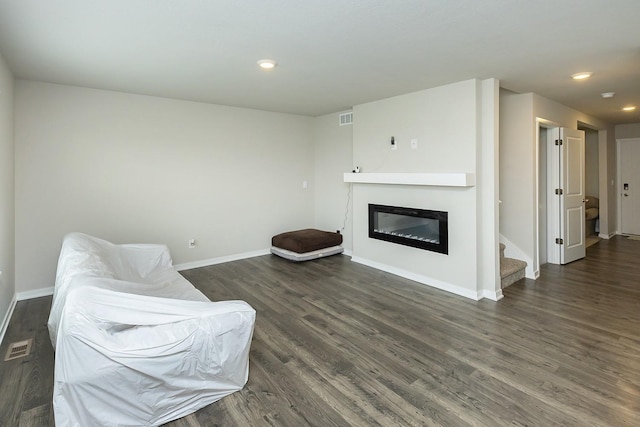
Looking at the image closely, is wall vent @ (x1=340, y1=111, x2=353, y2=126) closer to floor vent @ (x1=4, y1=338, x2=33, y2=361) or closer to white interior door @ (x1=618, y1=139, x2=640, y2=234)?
floor vent @ (x1=4, y1=338, x2=33, y2=361)

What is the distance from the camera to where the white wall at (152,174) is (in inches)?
153

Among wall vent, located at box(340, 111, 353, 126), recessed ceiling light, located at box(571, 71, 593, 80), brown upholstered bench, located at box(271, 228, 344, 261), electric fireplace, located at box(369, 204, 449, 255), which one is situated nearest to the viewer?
recessed ceiling light, located at box(571, 71, 593, 80)

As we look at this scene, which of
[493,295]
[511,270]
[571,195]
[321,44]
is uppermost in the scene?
[321,44]

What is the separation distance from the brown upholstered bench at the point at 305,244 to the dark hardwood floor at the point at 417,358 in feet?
3.16

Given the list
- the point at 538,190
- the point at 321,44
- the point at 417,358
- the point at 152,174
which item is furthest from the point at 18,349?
the point at 538,190

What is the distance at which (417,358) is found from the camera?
260cm

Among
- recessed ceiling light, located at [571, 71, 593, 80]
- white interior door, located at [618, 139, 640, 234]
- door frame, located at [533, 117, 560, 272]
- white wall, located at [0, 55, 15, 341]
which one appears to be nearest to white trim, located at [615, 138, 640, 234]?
white interior door, located at [618, 139, 640, 234]

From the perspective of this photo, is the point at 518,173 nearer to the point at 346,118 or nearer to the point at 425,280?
the point at 425,280

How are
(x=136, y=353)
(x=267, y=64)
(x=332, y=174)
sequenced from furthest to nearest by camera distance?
(x=332, y=174), (x=267, y=64), (x=136, y=353)

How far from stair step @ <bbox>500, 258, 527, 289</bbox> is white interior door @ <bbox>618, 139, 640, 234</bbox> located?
4678 millimetres

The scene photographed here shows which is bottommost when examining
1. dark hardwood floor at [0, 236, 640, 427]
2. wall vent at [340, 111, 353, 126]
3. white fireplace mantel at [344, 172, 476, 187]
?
dark hardwood floor at [0, 236, 640, 427]

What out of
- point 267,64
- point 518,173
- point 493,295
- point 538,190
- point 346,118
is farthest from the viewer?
point 346,118

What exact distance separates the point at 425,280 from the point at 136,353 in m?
3.41

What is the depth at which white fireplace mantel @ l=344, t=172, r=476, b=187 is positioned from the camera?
3.74 metres
